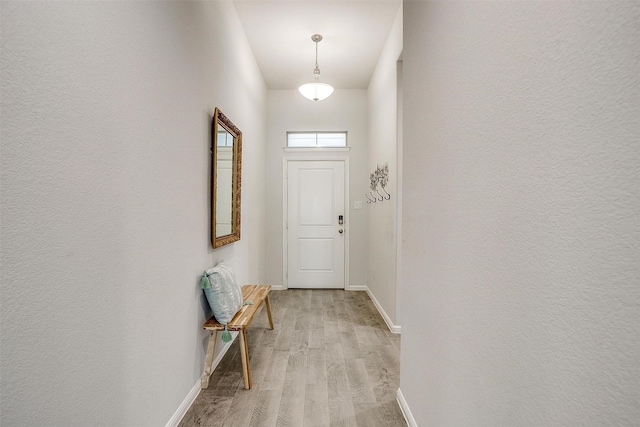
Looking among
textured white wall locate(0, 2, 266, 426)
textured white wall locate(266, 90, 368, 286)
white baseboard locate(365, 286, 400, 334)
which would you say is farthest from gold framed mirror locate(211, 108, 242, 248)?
textured white wall locate(266, 90, 368, 286)

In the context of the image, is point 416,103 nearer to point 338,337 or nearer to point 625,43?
point 625,43

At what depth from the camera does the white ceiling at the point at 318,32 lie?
2.94 m

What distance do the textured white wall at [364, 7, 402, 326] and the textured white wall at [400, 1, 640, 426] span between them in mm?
1843

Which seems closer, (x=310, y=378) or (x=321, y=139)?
(x=310, y=378)

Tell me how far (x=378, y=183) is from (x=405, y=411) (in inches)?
104

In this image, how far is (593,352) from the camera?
0.61 m

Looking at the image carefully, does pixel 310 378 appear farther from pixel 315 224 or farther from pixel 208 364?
pixel 315 224

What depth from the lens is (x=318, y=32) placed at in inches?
132

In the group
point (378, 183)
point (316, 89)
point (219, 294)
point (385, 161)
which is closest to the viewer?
point (219, 294)

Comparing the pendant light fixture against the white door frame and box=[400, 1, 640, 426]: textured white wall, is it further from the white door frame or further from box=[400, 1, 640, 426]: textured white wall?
box=[400, 1, 640, 426]: textured white wall

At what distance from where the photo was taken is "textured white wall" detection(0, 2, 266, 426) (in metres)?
0.85

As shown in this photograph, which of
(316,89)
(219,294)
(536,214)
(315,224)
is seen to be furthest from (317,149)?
(536,214)

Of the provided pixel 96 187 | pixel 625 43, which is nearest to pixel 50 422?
pixel 96 187

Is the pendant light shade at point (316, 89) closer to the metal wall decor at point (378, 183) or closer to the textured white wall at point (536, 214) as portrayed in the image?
the metal wall decor at point (378, 183)
